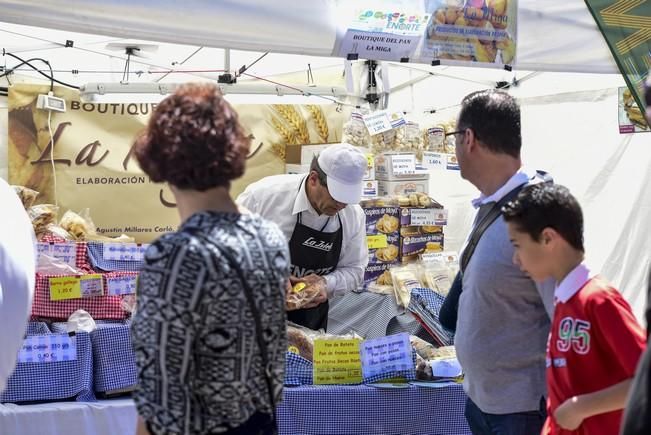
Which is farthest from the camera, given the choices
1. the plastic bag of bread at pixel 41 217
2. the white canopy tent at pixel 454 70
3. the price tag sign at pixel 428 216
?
the price tag sign at pixel 428 216

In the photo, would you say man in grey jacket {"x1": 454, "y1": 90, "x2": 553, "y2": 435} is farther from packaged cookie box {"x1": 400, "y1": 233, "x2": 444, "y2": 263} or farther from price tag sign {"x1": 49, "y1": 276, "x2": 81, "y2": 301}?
packaged cookie box {"x1": 400, "y1": 233, "x2": 444, "y2": 263}

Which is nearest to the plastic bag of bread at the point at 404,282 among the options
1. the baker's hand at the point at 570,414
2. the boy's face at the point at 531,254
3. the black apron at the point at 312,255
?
the black apron at the point at 312,255

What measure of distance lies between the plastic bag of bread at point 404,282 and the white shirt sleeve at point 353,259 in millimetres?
374

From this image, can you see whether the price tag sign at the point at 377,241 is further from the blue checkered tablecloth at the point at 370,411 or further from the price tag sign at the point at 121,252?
the price tag sign at the point at 121,252

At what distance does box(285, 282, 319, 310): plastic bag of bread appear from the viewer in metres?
3.27

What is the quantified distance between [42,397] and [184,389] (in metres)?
1.89

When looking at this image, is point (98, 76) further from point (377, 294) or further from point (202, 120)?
point (202, 120)

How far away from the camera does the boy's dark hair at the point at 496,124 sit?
7.41ft

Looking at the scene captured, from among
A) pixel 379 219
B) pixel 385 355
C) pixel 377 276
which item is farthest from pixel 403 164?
pixel 385 355

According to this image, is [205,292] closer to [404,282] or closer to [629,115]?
[404,282]

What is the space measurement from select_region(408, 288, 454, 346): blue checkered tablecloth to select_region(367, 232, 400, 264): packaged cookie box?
48 cm

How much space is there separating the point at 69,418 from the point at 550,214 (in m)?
2.07

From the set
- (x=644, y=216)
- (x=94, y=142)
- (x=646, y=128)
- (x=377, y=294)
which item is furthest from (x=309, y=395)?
(x=644, y=216)

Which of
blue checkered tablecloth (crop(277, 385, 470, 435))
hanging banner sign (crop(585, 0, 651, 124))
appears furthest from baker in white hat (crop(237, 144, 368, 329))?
hanging banner sign (crop(585, 0, 651, 124))
